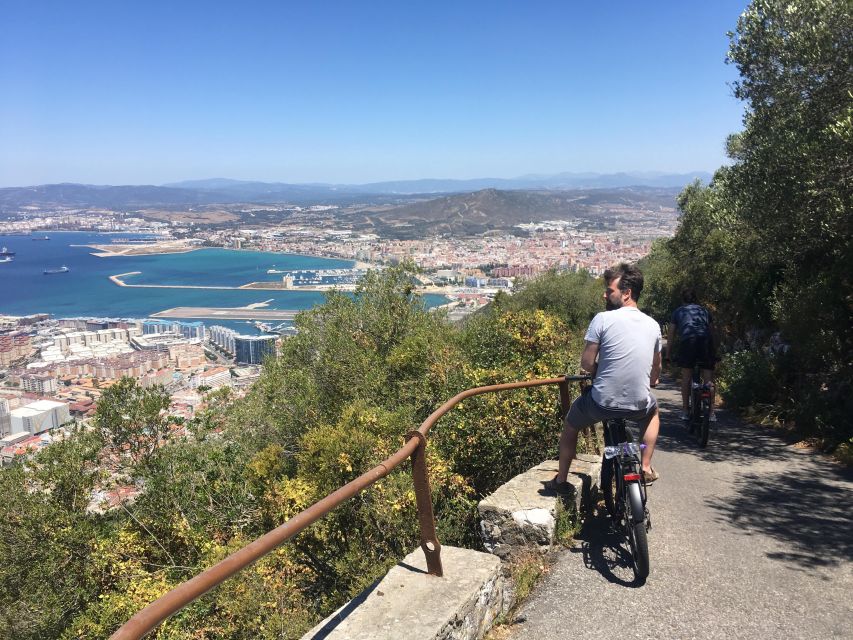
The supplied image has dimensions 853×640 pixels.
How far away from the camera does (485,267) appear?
7912cm

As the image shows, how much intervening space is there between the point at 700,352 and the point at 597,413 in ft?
11.7

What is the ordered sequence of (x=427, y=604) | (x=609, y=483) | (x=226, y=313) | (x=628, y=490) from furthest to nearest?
(x=226, y=313)
(x=609, y=483)
(x=628, y=490)
(x=427, y=604)

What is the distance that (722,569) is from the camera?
3.69 metres

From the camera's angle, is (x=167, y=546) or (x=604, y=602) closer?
(x=604, y=602)

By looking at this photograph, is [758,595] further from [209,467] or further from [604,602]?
[209,467]

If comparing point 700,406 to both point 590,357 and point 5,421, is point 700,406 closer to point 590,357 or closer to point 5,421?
point 590,357

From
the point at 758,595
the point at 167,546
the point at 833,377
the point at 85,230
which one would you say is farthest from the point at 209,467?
the point at 85,230

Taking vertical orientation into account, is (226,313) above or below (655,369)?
below

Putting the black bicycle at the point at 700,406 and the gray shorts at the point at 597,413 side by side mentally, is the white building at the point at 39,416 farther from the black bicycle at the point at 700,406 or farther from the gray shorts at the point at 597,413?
the gray shorts at the point at 597,413

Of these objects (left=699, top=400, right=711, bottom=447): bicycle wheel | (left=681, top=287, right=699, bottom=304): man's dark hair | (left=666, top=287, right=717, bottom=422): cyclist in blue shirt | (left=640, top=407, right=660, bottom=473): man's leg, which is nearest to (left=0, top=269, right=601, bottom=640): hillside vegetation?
(left=640, top=407, right=660, bottom=473): man's leg

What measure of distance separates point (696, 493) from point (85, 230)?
19240 centimetres

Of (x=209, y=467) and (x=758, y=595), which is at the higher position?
(x=758, y=595)

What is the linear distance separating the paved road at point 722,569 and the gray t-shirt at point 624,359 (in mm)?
1107

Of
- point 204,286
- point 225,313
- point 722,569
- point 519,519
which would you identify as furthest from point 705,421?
point 204,286
